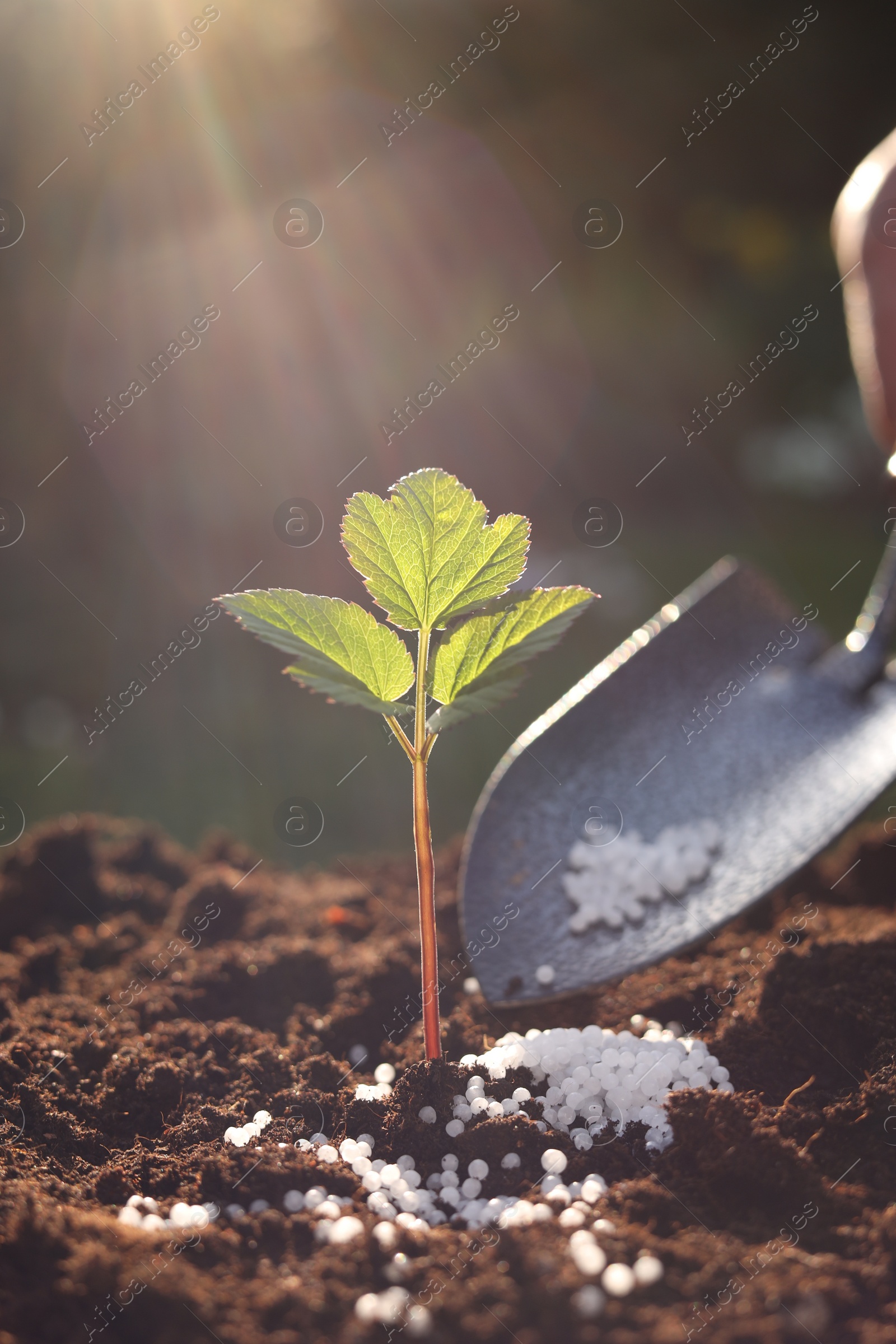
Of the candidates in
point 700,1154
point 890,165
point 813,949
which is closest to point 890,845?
point 813,949

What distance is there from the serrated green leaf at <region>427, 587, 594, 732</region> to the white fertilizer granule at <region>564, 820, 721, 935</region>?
2.20 feet

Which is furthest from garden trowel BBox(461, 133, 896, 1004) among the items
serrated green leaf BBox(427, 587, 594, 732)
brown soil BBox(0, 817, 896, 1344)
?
serrated green leaf BBox(427, 587, 594, 732)

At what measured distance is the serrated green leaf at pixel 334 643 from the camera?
3.85 ft

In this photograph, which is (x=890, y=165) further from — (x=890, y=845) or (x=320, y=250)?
(x=320, y=250)

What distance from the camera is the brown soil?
0.89 m

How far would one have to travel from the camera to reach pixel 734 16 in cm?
461

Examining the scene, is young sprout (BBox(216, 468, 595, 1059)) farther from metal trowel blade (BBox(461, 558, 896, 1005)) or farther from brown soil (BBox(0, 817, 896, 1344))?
metal trowel blade (BBox(461, 558, 896, 1005))

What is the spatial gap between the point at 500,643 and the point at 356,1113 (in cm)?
72

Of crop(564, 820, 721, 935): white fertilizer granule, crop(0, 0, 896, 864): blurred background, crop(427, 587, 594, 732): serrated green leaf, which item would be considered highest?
crop(0, 0, 896, 864): blurred background

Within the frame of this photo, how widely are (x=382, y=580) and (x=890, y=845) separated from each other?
1.52 m

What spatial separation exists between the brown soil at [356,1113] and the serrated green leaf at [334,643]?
56 cm

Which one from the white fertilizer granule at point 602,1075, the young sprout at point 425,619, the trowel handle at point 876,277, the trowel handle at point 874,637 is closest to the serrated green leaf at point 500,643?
the young sprout at point 425,619

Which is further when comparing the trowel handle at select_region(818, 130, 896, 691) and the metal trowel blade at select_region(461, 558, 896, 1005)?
the trowel handle at select_region(818, 130, 896, 691)

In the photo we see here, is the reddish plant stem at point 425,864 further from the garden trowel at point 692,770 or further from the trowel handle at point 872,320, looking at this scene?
the trowel handle at point 872,320
